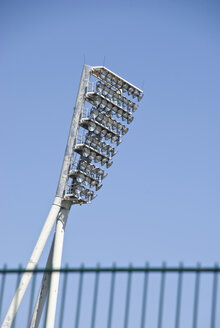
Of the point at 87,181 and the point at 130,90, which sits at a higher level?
the point at 130,90

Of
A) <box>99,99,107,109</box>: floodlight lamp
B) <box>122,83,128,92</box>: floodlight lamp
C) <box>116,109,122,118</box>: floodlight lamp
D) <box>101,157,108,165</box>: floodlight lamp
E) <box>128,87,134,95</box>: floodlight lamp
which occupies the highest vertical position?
<box>122,83,128,92</box>: floodlight lamp

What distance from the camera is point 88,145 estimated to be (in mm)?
42094

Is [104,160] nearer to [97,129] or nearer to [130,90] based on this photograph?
[97,129]

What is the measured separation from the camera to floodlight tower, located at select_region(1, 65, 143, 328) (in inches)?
1639

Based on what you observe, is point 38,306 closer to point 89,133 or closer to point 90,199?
point 90,199

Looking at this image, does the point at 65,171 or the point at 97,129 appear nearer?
the point at 97,129

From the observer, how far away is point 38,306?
4178 centimetres

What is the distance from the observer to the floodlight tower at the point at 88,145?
41625 mm

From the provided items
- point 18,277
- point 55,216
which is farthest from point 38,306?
point 18,277

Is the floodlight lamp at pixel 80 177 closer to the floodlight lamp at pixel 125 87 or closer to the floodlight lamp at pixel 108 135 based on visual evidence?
the floodlight lamp at pixel 108 135

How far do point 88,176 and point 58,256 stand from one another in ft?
13.8

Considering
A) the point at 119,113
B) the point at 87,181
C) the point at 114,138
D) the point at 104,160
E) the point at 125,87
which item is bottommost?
the point at 87,181

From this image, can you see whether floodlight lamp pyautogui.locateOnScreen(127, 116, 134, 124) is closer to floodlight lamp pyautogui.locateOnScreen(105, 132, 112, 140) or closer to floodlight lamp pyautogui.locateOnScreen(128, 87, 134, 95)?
floodlight lamp pyautogui.locateOnScreen(105, 132, 112, 140)

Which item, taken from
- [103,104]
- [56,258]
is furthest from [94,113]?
[56,258]
